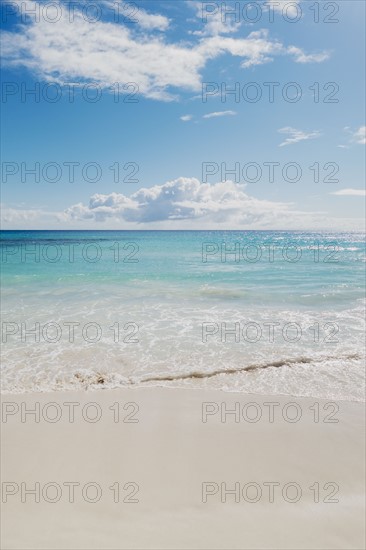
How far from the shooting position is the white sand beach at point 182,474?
3.82m

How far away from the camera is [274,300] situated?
16531 millimetres

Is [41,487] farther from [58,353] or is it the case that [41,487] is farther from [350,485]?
[58,353]

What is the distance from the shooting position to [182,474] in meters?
4.82

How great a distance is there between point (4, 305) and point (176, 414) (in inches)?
473

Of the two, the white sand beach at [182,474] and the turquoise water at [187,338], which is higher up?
the turquoise water at [187,338]

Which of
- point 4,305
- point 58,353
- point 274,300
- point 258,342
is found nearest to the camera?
point 58,353

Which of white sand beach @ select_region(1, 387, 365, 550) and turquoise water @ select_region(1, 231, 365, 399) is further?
turquoise water @ select_region(1, 231, 365, 399)

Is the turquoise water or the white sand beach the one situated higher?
the turquoise water

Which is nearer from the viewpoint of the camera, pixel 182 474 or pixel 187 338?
pixel 182 474

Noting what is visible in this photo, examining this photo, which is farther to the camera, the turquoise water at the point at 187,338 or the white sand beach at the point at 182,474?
the turquoise water at the point at 187,338

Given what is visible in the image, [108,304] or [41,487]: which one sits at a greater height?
[108,304]

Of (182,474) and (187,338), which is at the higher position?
(187,338)

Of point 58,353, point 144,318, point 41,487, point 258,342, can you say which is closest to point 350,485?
point 41,487

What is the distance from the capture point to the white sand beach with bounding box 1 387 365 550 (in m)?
3.82
